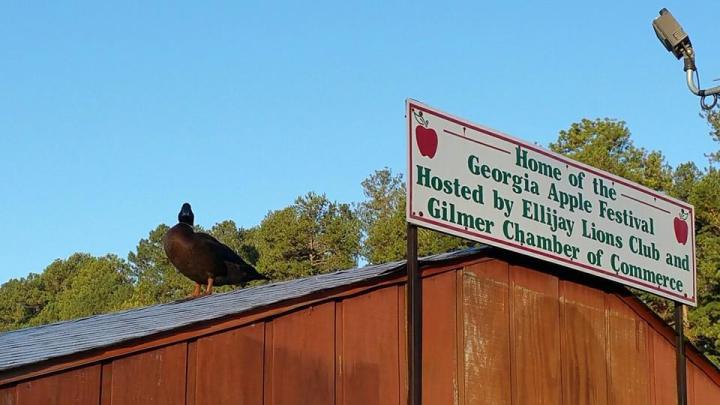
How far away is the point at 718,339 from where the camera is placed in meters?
33.7

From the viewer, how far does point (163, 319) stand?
8.86 metres

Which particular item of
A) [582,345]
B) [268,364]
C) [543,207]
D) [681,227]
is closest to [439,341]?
[543,207]

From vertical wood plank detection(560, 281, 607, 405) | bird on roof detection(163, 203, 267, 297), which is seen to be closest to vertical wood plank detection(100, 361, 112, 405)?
bird on roof detection(163, 203, 267, 297)

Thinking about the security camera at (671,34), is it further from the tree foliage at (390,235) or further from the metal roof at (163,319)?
the tree foliage at (390,235)

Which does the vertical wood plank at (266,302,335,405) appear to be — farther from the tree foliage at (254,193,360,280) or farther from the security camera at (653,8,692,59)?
the tree foliage at (254,193,360,280)

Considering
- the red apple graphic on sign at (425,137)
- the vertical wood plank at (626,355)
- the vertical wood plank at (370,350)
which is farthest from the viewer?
the vertical wood plank at (626,355)

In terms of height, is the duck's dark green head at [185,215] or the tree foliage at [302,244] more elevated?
the tree foliage at [302,244]

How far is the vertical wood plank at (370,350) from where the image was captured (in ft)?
29.5

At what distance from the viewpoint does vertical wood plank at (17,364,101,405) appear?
7062 mm

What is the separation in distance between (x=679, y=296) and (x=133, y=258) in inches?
2489

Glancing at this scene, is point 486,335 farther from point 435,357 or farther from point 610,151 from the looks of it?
point 610,151

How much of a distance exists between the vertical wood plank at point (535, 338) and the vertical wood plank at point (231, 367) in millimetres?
2680

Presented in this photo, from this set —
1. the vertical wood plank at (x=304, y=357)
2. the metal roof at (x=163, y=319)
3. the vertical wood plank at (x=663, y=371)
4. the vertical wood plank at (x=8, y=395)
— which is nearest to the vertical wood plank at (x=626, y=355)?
the vertical wood plank at (x=663, y=371)

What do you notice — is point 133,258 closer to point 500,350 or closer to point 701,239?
point 701,239
